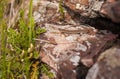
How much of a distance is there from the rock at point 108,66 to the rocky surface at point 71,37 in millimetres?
111

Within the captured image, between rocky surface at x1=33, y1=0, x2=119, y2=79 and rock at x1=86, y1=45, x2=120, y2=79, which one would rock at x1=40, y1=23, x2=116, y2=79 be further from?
rock at x1=86, y1=45, x2=120, y2=79

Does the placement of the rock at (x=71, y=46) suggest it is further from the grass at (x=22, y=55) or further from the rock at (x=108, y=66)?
the rock at (x=108, y=66)

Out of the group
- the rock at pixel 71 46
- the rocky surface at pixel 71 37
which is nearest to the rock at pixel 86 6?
the rocky surface at pixel 71 37

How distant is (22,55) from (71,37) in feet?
1.93

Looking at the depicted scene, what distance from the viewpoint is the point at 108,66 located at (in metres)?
2.27

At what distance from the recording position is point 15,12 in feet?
12.8

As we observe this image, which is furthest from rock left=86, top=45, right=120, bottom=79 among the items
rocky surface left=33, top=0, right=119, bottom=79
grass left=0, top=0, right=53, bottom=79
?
grass left=0, top=0, right=53, bottom=79

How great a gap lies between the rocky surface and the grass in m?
0.09

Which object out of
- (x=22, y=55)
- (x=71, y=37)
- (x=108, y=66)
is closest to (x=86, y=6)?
(x=71, y=37)

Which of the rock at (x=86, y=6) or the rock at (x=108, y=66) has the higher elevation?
the rock at (x=86, y=6)

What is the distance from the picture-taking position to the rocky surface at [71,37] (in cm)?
283

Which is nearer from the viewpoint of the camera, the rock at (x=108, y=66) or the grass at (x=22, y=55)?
the rock at (x=108, y=66)

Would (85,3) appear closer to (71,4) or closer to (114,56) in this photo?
(71,4)

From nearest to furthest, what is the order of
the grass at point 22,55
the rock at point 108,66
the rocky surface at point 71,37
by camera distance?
the rock at point 108,66
the rocky surface at point 71,37
the grass at point 22,55
